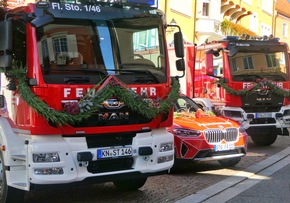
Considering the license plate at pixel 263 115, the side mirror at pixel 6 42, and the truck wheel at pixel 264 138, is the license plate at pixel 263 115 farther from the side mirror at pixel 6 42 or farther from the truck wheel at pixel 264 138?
the side mirror at pixel 6 42

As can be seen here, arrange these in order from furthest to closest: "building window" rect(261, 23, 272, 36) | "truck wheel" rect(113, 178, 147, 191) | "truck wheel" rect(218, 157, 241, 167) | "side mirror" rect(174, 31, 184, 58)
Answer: "building window" rect(261, 23, 272, 36), "truck wheel" rect(218, 157, 241, 167), "truck wheel" rect(113, 178, 147, 191), "side mirror" rect(174, 31, 184, 58)

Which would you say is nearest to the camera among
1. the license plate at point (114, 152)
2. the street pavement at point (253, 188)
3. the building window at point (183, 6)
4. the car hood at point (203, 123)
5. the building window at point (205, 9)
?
the license plate at point (114, 152)

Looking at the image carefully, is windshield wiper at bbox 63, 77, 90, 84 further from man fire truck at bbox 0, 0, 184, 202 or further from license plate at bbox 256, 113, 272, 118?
license plate at bbox 256, 113, 272, 118

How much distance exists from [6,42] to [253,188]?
4616mm

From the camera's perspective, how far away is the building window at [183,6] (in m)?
24.0

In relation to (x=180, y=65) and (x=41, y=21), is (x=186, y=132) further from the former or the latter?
(x=41, y=21)

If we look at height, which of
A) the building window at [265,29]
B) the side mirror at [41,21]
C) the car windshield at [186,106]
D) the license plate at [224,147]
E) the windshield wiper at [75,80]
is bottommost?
the license plate at [224,147]

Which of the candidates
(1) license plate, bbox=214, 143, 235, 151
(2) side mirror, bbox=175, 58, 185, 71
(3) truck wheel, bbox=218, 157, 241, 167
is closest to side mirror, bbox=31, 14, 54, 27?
(2) side mirror, bbox=175, 58, 185, 71

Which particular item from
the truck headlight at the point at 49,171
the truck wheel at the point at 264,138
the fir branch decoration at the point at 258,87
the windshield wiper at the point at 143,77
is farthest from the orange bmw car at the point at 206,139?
the truck wheel at the point at 264,138

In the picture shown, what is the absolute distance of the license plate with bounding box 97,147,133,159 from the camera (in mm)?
6016

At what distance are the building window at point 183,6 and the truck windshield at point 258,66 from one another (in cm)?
1201

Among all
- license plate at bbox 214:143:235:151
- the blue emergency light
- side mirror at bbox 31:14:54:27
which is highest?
the blue emergency light

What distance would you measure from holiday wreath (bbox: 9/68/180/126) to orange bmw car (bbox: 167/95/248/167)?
2323mm

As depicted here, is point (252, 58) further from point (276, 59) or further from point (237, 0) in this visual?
point (237, 0)
